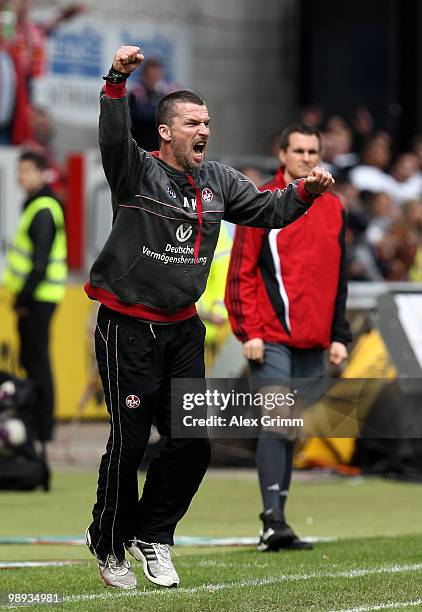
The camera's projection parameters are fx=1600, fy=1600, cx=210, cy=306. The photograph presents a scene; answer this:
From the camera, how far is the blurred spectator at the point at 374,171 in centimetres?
1828

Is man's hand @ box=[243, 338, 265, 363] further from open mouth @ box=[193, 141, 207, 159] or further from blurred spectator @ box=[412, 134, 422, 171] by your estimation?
blurred spectator @ box=[412, 134, 422, 171]

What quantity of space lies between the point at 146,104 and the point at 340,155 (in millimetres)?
2373

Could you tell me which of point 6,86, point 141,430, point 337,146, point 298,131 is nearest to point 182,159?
point 141,430

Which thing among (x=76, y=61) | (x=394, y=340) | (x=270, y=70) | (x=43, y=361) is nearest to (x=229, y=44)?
(x=270, y=70)

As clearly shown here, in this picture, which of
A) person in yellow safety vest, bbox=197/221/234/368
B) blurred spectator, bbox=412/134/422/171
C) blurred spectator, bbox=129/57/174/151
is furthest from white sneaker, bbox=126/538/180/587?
blurred spectator, bbox=412/134/422/171

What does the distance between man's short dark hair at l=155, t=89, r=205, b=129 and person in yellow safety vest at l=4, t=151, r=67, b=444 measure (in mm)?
6382

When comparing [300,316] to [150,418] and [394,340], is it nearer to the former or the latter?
[150,418]

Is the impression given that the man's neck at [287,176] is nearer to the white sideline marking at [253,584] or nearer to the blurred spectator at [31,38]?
the white sideline marking at [253,584]

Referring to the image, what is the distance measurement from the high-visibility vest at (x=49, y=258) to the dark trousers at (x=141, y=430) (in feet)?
21.1

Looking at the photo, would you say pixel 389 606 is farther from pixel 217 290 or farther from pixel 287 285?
pixel 217 290

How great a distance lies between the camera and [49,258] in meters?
13.3

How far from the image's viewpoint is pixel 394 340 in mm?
11281

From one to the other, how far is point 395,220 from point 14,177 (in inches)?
162

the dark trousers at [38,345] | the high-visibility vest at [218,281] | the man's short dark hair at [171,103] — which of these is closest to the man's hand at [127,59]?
the man's short dark hair at [171,103]
